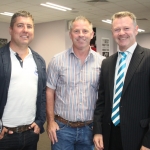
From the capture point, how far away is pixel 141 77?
1681mm

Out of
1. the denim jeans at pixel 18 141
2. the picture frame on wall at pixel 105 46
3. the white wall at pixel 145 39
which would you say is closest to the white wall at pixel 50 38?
the picture frame on wall at pixel 105 46

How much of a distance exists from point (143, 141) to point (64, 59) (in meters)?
1.03

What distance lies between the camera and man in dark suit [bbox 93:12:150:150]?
1.69 meters

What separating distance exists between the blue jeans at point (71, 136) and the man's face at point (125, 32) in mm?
839

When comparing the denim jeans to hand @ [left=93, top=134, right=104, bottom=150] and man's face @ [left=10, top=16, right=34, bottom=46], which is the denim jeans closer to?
hand @ [left=93, top=134, right=104, bottom=150]

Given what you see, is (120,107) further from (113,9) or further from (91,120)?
(113,9)

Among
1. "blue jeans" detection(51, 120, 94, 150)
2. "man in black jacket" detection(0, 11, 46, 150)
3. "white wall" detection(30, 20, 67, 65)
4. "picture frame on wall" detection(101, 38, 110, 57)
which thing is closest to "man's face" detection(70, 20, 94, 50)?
"man in black jacket" detection(0, 11, 46, 150)

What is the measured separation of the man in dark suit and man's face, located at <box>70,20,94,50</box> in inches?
11.2

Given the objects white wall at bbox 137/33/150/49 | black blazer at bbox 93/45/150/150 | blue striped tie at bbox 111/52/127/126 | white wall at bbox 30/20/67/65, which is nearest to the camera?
black blazer at bbox 93/45/150/150

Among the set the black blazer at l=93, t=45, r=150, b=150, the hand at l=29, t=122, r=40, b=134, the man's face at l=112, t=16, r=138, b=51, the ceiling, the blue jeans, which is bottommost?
the blue jeans

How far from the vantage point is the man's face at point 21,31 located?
1965 mm

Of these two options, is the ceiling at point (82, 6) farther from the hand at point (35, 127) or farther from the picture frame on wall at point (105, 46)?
the hand at point (35, 127)

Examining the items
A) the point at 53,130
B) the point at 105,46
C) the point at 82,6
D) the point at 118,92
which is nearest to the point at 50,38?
the point at 82,6

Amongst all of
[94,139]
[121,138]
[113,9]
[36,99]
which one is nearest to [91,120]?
[94,139]
